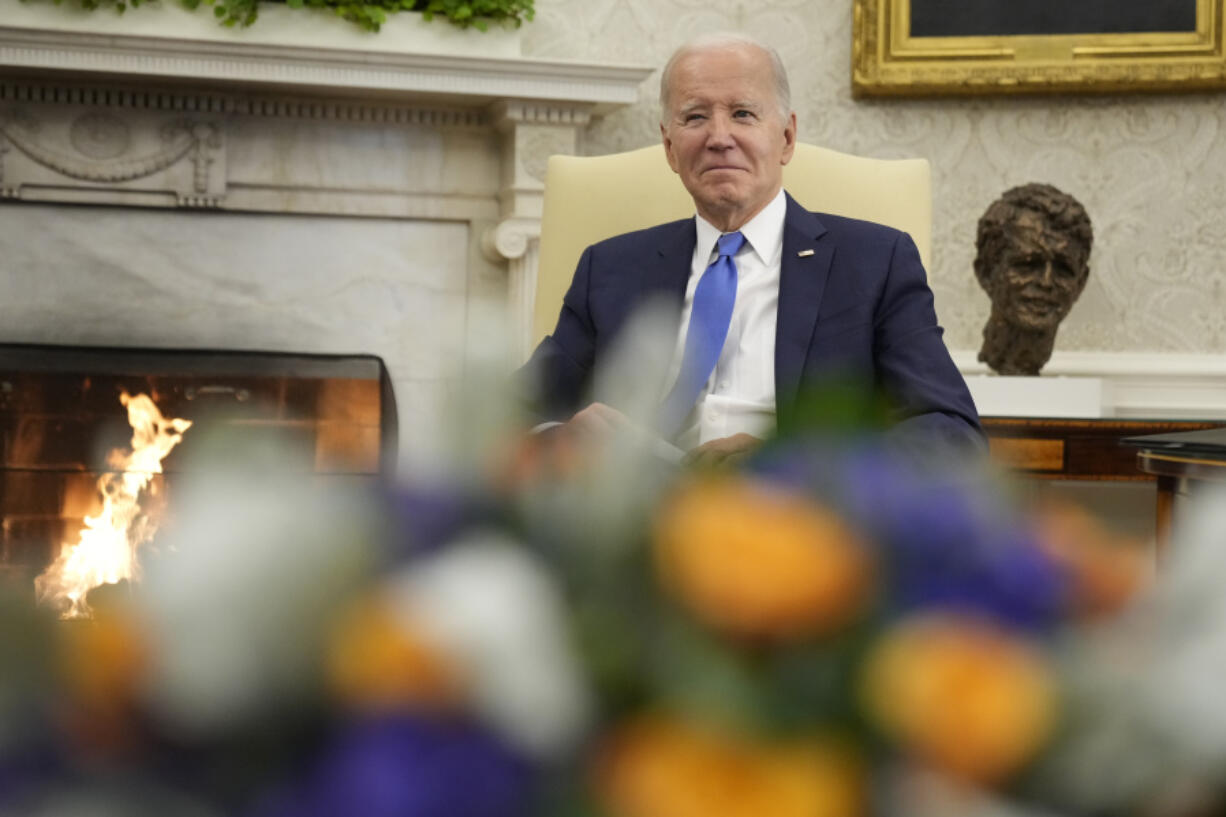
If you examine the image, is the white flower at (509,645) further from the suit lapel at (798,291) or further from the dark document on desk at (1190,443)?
the suit lapel at (798,291)

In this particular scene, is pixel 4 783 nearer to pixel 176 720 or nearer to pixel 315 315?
pixel 176 720

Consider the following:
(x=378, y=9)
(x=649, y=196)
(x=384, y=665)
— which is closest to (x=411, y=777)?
(x=384, y=665)

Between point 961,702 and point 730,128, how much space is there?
5.61 feet

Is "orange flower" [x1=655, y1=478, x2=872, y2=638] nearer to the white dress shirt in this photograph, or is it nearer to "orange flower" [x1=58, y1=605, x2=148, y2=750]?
"orange flower" [x1=58, y1=605, x2=148, y2=750]

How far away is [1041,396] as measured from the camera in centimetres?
254

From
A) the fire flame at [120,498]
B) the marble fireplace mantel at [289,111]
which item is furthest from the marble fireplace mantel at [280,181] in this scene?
the fire flame at [120,498]

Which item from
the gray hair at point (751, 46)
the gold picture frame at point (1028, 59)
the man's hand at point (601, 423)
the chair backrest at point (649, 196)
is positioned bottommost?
the man's hand at point (601, 423)

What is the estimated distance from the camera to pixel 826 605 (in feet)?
0.77

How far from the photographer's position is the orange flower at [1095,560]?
0.85 feet

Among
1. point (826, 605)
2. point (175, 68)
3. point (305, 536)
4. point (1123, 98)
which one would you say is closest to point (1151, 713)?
point (826, 605)

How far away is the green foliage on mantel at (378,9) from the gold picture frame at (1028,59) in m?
0.92

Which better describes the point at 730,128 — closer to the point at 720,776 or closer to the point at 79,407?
the point at 720,776

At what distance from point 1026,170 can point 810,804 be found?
320cm

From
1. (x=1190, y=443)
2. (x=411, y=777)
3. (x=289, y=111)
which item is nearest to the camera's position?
(x=411, y=777)
